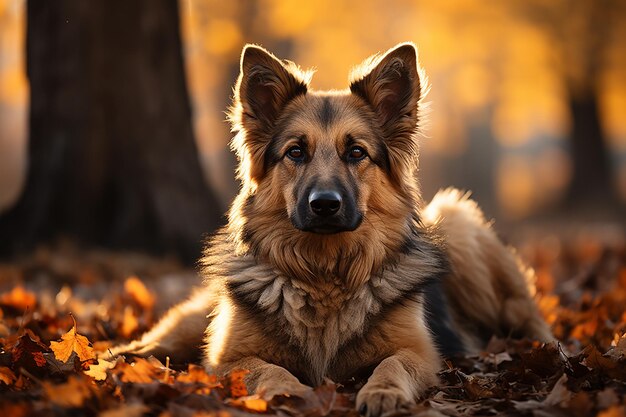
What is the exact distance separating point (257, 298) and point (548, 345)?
1802 millimetres

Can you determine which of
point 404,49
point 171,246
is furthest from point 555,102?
point 404,49

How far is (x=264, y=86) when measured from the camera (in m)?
5.03

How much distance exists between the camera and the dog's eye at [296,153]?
4773mm

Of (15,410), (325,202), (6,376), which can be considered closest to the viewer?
(15,410)

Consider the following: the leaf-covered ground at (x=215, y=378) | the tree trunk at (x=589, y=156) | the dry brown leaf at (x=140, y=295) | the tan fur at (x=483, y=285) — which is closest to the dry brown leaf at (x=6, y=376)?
the leaf-covered ground at (x=215, y=378)

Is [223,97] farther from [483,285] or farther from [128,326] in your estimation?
[483,285]

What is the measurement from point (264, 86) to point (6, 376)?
8.30 ft

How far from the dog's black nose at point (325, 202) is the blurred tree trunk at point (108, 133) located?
575 centimetres

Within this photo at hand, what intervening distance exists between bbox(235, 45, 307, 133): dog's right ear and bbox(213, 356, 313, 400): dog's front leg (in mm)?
1698

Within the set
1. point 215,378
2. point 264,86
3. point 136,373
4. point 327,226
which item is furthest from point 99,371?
point 264,86

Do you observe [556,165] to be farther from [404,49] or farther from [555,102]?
[404,49]

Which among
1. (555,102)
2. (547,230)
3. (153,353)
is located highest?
(555,102)

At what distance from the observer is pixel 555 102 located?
85.8 feet

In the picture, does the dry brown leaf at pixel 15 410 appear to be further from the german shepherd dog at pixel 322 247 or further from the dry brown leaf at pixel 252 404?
the german shepherd dog at pixel 322 247
